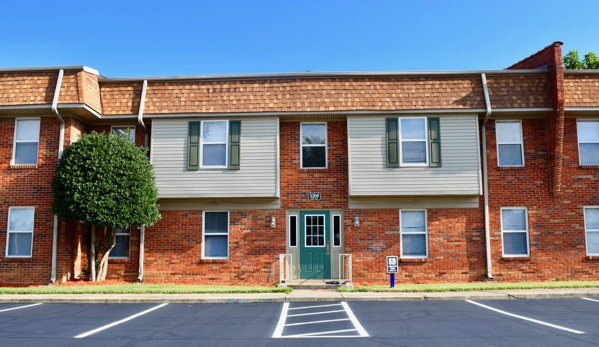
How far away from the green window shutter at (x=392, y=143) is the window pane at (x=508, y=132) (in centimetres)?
338

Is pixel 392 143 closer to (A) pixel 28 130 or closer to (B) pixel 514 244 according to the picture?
(B) pixel 514 244

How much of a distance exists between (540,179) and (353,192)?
5.95 m

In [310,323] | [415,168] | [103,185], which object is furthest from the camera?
[415,168]

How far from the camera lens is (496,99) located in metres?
15.8

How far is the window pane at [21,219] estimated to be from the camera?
15609 millimetres

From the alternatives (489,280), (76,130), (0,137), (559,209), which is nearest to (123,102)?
(76,130)

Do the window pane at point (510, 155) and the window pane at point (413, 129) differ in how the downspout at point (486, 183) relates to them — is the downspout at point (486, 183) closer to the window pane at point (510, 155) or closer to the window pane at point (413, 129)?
the window pane at point (510, 155)

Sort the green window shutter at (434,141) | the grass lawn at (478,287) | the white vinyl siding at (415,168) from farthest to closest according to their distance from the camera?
the green window shutter at (434,141) < the white vinyl siding at (415,168) < the grass lawn at (478,287)

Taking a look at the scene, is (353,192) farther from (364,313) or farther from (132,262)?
(132,262)

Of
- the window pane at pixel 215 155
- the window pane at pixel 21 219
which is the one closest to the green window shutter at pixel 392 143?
the window pane at pixel 215 155

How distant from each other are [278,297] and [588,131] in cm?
1130

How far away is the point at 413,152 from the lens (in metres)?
15.8

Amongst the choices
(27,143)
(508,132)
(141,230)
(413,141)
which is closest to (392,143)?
(413,141)

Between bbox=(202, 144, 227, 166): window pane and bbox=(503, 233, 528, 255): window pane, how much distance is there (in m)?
9.12
